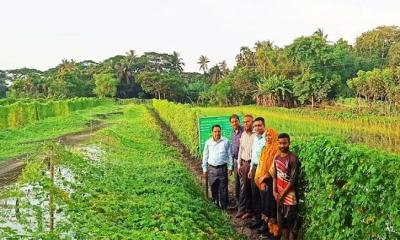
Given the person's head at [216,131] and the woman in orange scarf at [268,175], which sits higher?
the person's head at [216,131]

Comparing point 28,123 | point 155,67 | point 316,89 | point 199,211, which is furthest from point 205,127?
point 155,67

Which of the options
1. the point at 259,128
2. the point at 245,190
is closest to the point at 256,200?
the point at 245,190

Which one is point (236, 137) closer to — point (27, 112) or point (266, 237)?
point (266, 237)

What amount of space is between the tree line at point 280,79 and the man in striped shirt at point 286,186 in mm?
36784

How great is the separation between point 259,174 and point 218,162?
1.69 m

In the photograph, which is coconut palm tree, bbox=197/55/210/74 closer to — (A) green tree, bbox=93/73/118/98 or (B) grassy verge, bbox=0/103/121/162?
(A) green tree, bbox=93/73/118/98

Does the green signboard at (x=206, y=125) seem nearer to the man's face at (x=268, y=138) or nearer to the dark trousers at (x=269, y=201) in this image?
the dark trousers at (x=269, y=201)

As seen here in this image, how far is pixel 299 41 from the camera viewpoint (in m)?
66.3

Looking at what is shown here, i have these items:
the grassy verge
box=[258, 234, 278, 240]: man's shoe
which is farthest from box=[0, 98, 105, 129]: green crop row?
box=[258, 234, 278, 240]: man's shoe

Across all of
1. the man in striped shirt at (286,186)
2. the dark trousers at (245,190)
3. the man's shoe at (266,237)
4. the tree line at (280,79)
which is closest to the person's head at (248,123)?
the dark trousers at (245,190)

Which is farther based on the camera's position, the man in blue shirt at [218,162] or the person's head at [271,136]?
the man in blue shirt at [218,162]

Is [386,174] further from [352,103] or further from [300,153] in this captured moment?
[352,103]

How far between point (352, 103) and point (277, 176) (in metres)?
47.7

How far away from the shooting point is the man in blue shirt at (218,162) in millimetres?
9133
